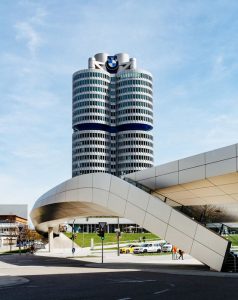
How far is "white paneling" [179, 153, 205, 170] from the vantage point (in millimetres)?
29938

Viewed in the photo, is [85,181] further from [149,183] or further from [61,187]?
[149,183]

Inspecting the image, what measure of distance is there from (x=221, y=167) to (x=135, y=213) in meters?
8.22

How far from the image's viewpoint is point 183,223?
102ft

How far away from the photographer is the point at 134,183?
36.2 meters

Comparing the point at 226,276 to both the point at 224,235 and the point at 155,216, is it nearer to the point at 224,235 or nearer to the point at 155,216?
the point at 224,235

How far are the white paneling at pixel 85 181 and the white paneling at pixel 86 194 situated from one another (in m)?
0.33

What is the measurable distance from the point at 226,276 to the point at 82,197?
629 inches

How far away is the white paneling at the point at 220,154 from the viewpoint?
90.3ft

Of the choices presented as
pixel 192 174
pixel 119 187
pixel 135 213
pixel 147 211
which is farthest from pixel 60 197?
pixel 192 174

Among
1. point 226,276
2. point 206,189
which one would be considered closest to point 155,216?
point 206,189

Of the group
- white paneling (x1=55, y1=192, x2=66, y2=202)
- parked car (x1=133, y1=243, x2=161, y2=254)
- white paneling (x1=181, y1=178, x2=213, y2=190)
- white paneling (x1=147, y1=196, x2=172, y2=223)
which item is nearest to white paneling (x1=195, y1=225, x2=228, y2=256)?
white paneling (x1=147, y1=196, x2=172, y2=223)

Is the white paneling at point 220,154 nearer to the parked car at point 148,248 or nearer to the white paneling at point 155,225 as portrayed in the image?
the white paneling at point 155,225

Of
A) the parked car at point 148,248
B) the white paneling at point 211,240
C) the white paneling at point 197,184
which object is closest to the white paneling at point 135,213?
the white paneling at point 197,184

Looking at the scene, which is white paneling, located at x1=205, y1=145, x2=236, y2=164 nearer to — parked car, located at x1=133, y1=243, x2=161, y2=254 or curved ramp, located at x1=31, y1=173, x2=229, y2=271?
→ curved ramp, located at x1=31, y1=173, x2=229, y2=271
